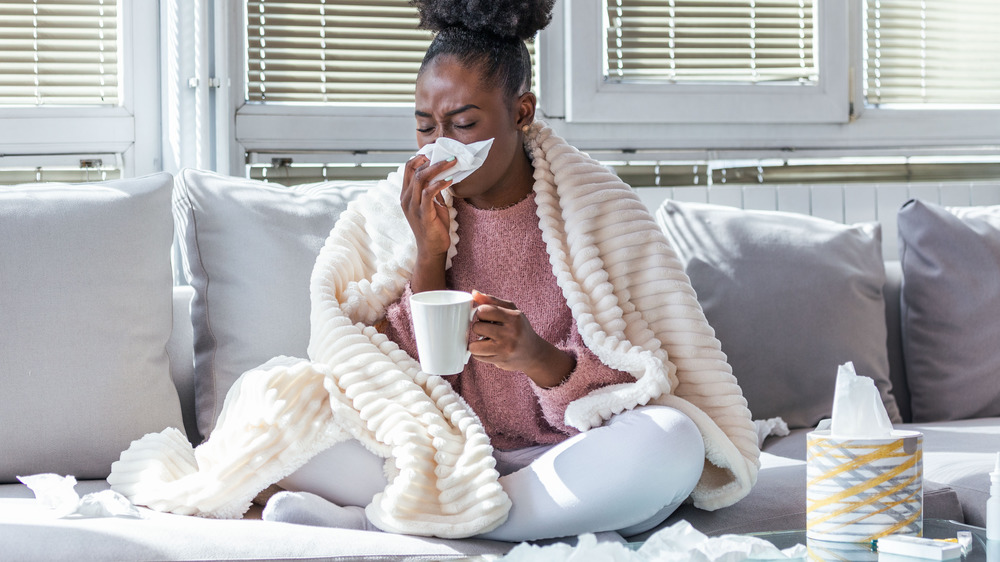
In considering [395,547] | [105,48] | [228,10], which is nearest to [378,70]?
[228,10]

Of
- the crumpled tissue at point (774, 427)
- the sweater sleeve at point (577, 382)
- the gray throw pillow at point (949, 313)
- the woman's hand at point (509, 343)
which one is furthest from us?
the gray throw pillow at point (949, 313)

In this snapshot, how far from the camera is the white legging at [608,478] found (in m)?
1.29

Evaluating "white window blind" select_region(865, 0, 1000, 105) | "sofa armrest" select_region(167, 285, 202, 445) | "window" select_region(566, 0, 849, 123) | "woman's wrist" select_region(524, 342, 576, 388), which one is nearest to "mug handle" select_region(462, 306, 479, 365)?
"woman's wrist" select_region(524, 342, 576, 388)

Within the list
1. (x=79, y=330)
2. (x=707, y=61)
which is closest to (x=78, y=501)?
(x=79, y=330)

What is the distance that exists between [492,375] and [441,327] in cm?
44

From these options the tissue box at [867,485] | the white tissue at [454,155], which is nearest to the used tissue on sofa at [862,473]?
the tissue box at [867,485]

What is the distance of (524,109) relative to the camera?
1645 millimetres

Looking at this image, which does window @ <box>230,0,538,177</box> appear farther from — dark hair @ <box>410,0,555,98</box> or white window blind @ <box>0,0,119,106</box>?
dark hair @ <box>410,0,555,98</box>

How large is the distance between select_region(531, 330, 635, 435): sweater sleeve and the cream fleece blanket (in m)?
0.02

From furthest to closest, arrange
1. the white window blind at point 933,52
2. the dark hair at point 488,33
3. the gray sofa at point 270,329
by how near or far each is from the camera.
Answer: the white window blind at point 933,52, the dark hair at point 488,33, the gray sofa at point 270,329

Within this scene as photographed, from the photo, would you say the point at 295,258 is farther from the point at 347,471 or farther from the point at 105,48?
the point at 105,48

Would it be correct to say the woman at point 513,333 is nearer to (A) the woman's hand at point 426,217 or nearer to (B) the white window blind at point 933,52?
(A) the woman's hand at point 426,217

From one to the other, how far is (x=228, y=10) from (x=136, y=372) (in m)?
0.99

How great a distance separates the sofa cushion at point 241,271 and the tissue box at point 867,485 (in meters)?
1.05
